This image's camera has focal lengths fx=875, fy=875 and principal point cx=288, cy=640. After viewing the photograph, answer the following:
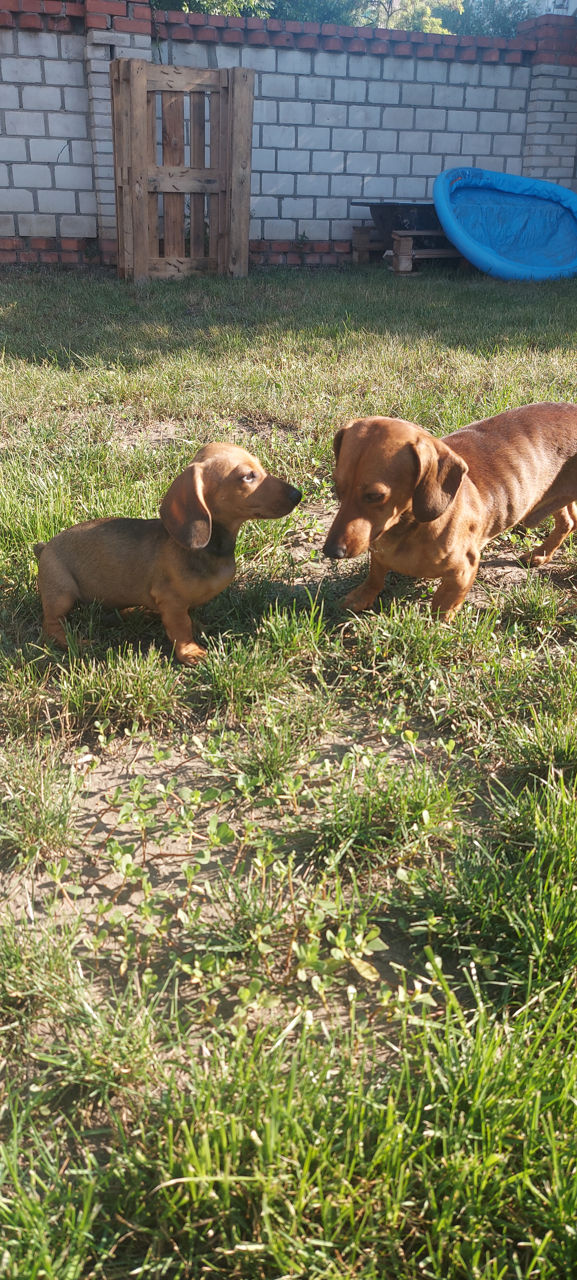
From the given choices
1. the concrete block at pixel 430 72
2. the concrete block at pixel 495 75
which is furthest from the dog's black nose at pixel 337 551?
the concrete block at pixel 495 75

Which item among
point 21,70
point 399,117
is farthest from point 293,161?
point 21,70

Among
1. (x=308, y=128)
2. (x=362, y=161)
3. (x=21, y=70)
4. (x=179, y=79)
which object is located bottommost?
(x=362, y=161)

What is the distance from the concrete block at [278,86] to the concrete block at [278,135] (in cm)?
37

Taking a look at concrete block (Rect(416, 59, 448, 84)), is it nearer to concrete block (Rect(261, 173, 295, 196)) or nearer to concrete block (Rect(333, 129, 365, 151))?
concrete block (Rect(333, 129, 365, 151))

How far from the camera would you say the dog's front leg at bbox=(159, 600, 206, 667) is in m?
3.15

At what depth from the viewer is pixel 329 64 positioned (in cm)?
1248

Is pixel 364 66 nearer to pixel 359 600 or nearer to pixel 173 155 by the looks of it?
pixel 173 155

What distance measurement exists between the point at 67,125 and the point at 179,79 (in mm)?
2315

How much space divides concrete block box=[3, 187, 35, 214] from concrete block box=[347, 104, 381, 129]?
4.82 meters

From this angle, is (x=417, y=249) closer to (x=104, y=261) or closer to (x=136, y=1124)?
(x=104, y=261)

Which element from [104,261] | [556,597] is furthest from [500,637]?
[104,261]

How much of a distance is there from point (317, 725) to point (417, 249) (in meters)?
11.2

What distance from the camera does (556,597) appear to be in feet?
11.8

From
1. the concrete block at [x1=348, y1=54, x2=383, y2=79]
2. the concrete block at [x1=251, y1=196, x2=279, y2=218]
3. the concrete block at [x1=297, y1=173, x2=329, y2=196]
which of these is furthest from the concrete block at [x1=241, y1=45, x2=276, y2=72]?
the concrete block at [x1=251, y1=196, x2=279, y2=218]
